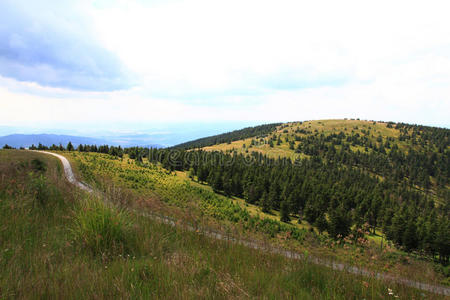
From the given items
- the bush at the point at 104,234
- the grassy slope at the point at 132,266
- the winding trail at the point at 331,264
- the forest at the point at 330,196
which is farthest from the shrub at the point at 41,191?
the forest at the point at 330,196

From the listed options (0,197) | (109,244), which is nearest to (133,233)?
(109,244)

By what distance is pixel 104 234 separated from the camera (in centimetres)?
380

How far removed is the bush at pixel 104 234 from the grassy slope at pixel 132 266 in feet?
0.05

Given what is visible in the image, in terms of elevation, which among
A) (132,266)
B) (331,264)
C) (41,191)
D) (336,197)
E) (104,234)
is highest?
(41,191)

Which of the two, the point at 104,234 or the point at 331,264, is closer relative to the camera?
the point at 104,234

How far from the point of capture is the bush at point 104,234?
12.1ft

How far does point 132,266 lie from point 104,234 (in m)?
1.00

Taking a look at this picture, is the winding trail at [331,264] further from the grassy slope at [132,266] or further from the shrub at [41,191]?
the shrub at [41,191]

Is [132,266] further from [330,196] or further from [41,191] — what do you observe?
[330,196]

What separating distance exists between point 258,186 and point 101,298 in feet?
294

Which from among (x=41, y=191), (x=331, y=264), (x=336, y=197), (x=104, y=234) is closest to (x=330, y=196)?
(x=336, y=197)

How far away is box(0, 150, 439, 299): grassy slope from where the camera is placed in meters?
2.71

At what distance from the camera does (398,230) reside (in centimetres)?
6538

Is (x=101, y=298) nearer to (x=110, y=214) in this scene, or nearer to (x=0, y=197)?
(x=110, y=214)
